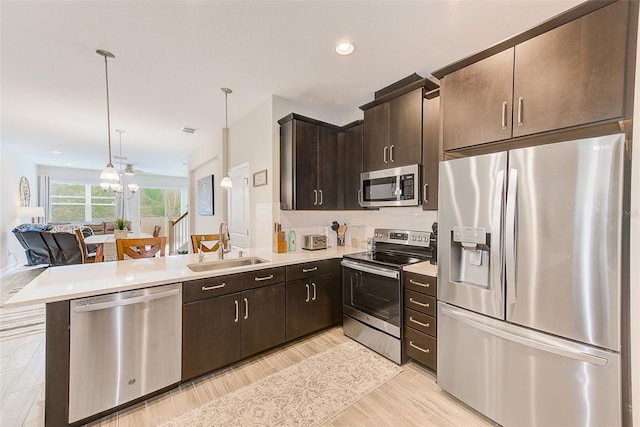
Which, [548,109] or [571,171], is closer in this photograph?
[571,171]

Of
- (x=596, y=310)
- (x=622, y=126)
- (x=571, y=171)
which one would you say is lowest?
(x=596, y=310)

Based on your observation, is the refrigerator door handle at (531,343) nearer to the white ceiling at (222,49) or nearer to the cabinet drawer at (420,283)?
the cabinet drawer at (420,283)

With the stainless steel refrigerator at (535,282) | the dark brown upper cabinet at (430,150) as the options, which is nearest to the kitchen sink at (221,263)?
the dark brown upper cabinet at (430,150)

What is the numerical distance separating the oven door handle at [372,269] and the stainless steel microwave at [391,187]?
2.20 feet

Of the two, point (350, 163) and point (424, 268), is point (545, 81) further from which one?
point (350, 163)

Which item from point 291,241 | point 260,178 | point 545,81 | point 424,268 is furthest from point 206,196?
point 545,81

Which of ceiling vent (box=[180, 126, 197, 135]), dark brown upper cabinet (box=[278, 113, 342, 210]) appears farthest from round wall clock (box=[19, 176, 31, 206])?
dark brown upper cabinet (box=[278, 113, 342, 210])

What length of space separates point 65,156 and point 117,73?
6.02 m

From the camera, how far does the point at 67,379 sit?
1584 millimetres

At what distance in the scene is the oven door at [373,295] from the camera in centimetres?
236

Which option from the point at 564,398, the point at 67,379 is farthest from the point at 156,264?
the point at 564,398

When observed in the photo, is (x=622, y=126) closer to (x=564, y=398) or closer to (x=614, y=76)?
(x=614, y=76)

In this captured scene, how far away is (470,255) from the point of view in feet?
5.95

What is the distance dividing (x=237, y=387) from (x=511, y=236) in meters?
2.26
